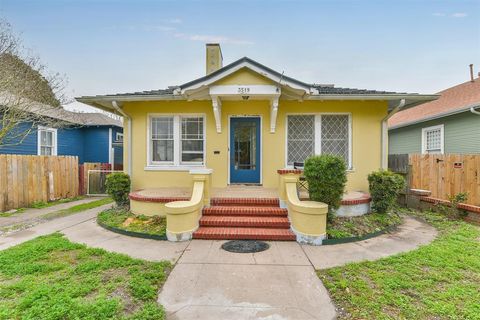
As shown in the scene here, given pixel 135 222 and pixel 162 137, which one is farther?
pixel 162 137

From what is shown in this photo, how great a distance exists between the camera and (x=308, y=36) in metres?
12.2

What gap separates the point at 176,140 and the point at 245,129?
2.26 metres

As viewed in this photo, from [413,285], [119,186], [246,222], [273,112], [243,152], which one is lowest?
[413,285]

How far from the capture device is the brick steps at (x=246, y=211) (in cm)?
569

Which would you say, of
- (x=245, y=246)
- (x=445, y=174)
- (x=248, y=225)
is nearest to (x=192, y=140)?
(x=248, y=225)

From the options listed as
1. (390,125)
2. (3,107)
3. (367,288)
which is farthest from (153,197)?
(390,125)

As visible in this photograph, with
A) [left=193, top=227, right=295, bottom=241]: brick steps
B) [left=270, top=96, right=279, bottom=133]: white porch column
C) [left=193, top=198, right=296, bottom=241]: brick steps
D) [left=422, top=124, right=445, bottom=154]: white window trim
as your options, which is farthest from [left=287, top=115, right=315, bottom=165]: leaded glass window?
[left=422, top=124, right=445, bottom=154]: white window trim

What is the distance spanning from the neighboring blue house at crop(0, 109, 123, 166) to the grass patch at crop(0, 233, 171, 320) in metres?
10.1

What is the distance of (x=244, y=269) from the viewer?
362 cm

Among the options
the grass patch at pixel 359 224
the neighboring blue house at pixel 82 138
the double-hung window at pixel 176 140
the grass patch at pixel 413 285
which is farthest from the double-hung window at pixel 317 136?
the neighboring blue house at pixel 82 138

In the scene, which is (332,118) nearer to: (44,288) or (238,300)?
(238,300)

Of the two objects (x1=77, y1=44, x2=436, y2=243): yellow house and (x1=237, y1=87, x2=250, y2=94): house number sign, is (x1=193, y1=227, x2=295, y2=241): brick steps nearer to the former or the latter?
(x1=77, y1=44, x2=436, y2=243): yellow house

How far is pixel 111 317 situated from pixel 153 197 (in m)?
3.79

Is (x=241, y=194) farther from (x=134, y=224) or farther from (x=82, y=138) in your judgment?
(x=82, y=138)
